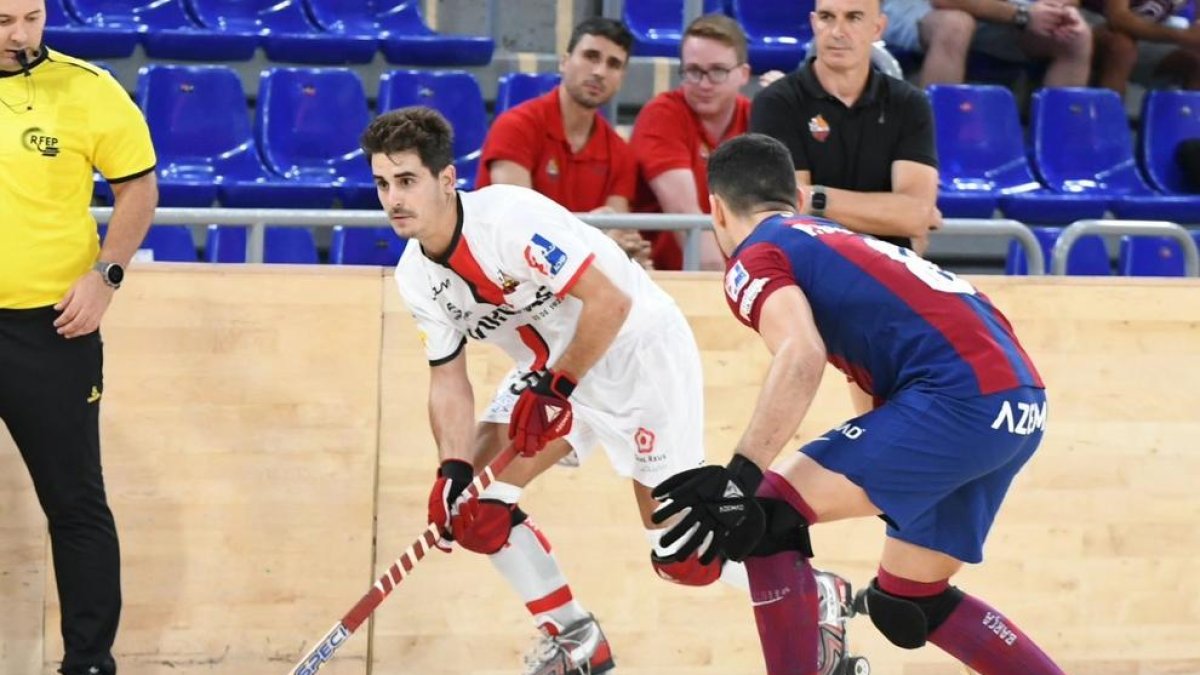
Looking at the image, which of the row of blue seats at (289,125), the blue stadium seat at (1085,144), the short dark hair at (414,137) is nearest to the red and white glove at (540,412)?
the short dark hair at (414,137)

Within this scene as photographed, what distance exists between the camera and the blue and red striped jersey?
13.0 ft

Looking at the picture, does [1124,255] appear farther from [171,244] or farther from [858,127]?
[171,244]

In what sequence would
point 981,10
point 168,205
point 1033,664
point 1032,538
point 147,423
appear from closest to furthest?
1. point 1033,664
2. point 147,423
3. point 1032,538
4. point 168,205
5. point 981,10

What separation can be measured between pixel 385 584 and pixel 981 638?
148cm

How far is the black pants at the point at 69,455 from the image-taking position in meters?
4.49

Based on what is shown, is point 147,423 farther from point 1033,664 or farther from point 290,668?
point 1033,664

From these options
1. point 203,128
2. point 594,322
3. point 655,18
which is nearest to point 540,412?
point 594,322

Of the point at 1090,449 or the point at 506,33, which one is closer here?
the point at 1090,449

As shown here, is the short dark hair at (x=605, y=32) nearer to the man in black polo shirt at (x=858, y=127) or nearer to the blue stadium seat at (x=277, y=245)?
the man in black polo shirt at (x=858, y=127)

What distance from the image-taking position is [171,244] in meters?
6.15

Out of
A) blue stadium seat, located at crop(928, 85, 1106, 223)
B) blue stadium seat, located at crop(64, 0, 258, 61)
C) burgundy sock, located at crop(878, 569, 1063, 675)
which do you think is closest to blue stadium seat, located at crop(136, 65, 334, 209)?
blue stadium seat, located at crop(64, 0, 258, 61)

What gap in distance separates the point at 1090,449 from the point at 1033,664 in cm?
148

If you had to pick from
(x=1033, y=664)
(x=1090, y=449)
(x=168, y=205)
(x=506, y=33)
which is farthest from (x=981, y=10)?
(x=1033, y=664)

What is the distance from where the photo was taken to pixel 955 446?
3945 millimetres
